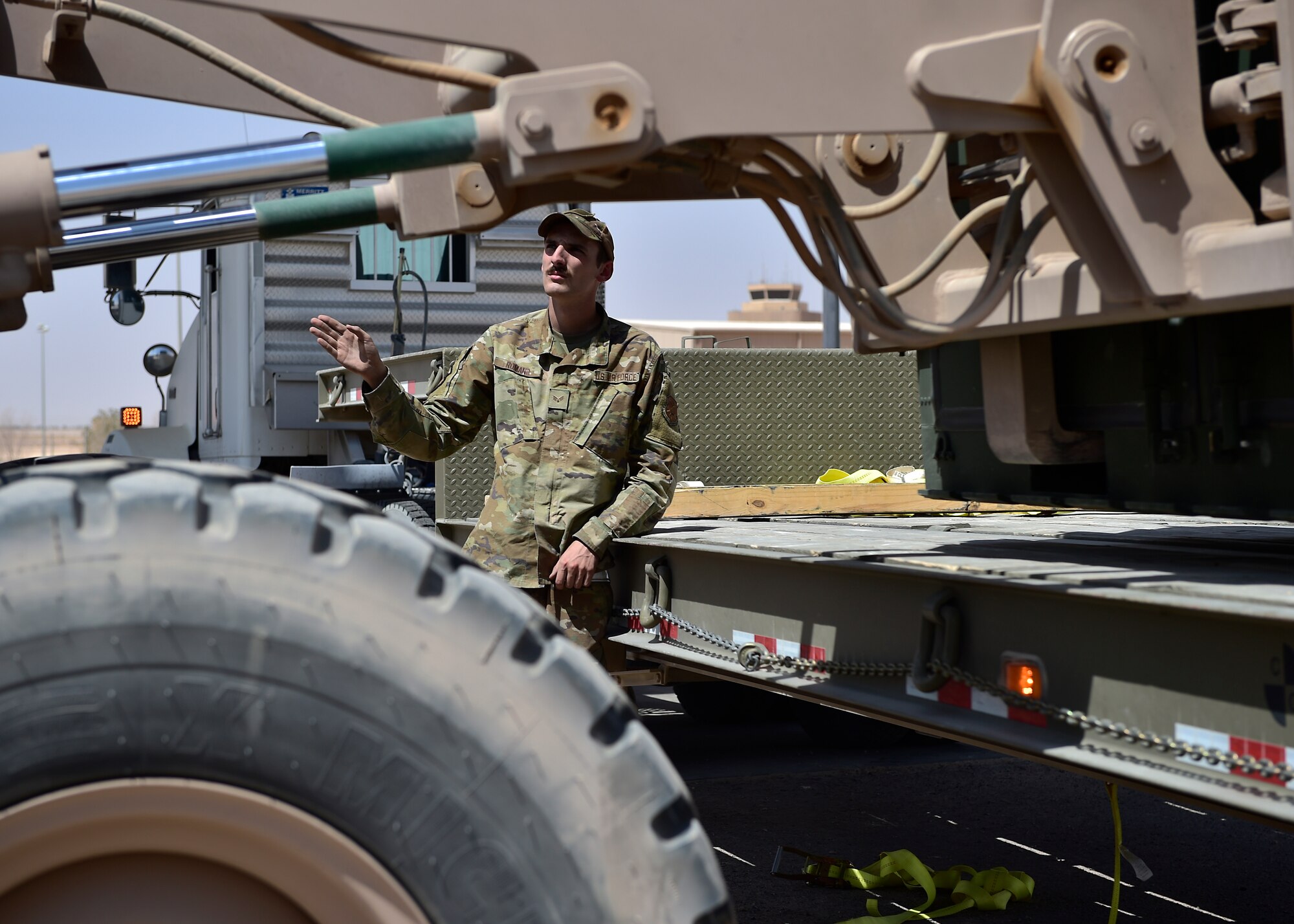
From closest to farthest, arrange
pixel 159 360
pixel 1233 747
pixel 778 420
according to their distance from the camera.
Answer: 1. pixel 1233 747
2. pixel 778 420
3. pixel 159 360

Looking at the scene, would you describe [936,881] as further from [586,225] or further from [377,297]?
[377,297]

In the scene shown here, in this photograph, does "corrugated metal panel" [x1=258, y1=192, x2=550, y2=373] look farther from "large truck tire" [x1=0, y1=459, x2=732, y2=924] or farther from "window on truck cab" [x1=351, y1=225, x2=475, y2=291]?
"large truck tire" [x1=0, y1=459, x2=732, y2=924]

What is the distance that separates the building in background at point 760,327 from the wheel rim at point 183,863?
4.61 meters

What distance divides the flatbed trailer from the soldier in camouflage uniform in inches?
11.3

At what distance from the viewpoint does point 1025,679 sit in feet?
7.04

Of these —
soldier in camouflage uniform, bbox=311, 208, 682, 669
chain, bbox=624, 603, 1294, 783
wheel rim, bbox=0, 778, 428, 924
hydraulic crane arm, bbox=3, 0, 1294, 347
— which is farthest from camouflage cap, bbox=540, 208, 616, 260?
wheel rim, bbox=0, 778, 428, 924

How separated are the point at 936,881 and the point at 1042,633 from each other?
2.30m

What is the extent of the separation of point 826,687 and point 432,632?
1310mm

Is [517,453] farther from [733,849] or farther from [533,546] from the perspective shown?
[733,849]

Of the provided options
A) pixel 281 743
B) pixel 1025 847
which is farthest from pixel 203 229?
pixel 1025 847

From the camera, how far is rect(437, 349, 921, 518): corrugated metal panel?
16.2ft

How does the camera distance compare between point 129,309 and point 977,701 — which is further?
point 129,309

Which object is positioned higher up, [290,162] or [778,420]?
[290,162]

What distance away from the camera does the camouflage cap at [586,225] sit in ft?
12.7
